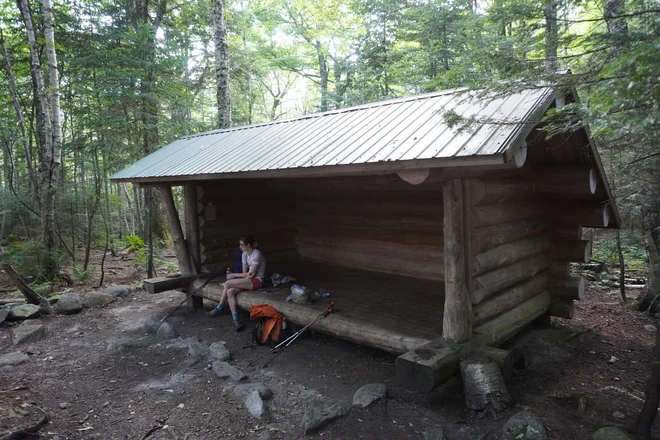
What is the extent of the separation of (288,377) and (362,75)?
1211cm

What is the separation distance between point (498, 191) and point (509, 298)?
4.83ft

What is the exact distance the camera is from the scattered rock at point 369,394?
4180mm

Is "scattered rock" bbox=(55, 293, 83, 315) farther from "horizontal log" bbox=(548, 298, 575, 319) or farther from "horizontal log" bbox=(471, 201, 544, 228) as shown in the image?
"horizontal log" bbox=(548, 298, 575, 319)

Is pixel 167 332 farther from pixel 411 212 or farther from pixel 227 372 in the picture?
pixel 411 212

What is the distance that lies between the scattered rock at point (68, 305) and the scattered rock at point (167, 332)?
262 centimetres

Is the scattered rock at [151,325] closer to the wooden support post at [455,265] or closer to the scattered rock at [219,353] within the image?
the scattered rock at [219,353]

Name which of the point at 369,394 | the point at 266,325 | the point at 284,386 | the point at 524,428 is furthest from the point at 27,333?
the point at 524,428

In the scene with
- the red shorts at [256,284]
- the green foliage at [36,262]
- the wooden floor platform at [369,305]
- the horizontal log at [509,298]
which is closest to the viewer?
the horizontal log at [509,298]

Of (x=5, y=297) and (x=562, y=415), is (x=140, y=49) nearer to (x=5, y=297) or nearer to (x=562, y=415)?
(x=5, y=297)

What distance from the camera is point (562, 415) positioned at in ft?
12.6

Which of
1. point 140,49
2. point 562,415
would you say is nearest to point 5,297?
point 140,49

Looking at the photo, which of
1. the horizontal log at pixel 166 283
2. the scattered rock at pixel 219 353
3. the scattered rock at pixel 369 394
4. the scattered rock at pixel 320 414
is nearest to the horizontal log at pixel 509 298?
the scattered rock at pixel 369 394

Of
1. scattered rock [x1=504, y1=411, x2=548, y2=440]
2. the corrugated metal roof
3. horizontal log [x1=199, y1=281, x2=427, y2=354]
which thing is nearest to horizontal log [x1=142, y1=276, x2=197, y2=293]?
horizontal log [x1=199, y1=281, x2=427, y2=354]

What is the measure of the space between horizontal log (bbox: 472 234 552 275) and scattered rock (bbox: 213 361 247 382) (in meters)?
3.11
